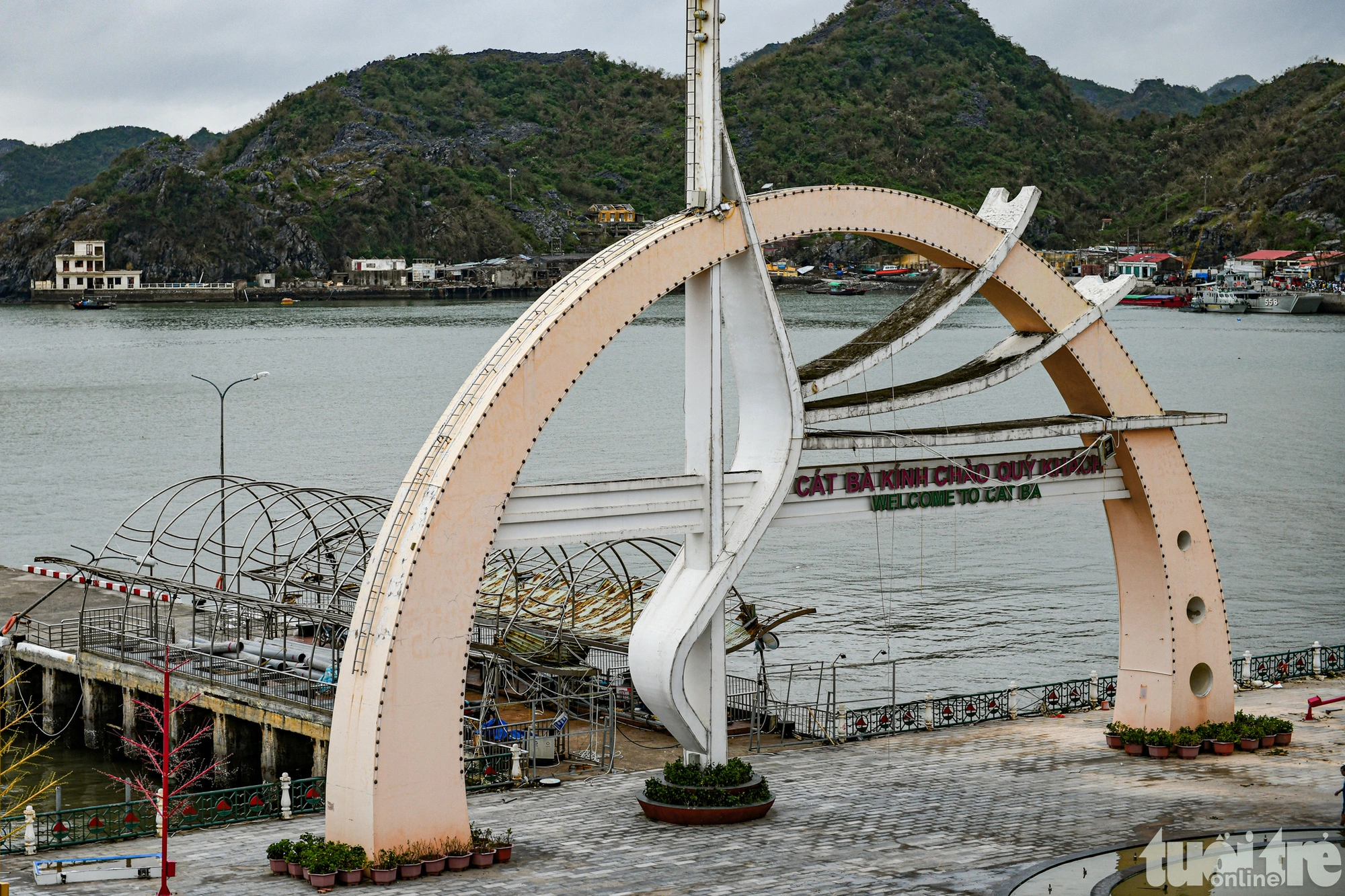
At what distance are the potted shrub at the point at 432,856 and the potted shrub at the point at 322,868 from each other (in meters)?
1.15

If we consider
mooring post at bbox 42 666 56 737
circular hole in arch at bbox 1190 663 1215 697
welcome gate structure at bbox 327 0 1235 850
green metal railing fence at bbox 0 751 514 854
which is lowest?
mooring post at bbox 42 666 56 737

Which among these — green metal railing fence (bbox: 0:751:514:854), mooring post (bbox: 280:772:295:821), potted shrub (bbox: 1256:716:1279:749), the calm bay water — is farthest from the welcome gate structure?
the calm bay water

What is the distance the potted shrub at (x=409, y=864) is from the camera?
2312 cm

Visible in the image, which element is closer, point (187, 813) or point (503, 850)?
point (503, 850)

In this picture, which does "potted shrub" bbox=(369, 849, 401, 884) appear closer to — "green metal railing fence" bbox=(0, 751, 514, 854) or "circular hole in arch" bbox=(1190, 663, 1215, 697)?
"green metal railing fence" bbox=(0, 751, 514, 854)

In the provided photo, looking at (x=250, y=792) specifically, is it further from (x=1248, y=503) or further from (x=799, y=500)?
(x=1248, y=503)

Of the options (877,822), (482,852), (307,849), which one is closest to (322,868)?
(307,849)

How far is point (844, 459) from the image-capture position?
47500 millimetres

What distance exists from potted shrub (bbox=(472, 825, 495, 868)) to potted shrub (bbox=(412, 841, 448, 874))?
51 centimetres

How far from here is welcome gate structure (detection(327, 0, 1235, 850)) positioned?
23.5 metres

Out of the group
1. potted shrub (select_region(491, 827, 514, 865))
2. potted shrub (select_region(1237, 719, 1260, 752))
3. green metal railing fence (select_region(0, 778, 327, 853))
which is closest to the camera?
potted shrub (select_region(491, 827, 514, 865))

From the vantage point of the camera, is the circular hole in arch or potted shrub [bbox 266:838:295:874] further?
the circular hole in arch

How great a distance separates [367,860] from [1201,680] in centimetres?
1826

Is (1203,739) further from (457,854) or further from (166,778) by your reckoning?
(166,778)
